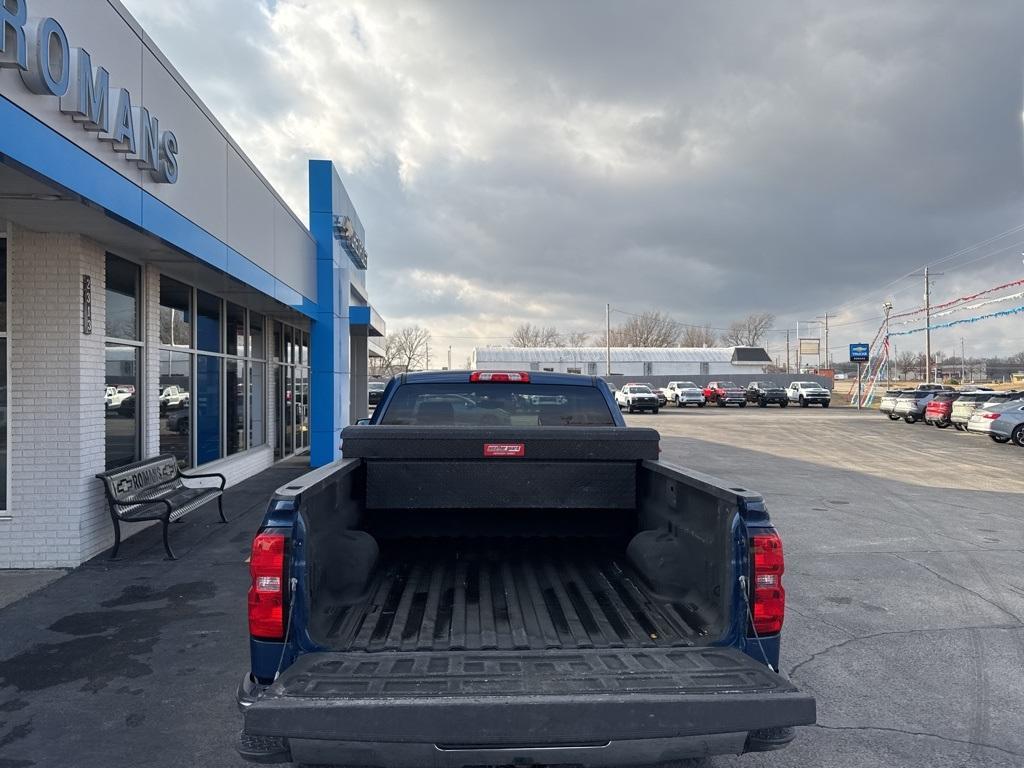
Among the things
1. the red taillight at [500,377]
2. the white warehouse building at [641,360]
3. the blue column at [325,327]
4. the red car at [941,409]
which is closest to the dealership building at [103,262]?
the blue column at [325,327]

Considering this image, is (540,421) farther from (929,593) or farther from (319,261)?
(319,261)

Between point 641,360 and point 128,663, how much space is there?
274ft

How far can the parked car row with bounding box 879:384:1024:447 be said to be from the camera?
72.6 feet

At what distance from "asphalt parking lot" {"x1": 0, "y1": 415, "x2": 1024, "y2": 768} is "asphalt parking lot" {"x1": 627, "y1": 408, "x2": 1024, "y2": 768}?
2cm

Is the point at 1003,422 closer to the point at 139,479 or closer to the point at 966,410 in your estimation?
the point at 966,410

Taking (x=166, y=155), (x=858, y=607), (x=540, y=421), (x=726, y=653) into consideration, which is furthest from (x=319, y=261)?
(x=726, y=653)

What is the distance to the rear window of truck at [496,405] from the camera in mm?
5207

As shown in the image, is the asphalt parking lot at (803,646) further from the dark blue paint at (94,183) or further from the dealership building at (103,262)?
the dark blue paint at (94,183)

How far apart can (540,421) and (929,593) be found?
4116mm

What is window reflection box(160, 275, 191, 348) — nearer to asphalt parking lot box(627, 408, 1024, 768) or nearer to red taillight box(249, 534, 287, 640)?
red taillight box(249, 534, 287, 640)

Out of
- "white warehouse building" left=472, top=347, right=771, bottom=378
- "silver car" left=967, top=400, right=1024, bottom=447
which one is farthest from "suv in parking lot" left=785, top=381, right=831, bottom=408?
"white warehouse building" left=472, top=347, right=771, bottom=378

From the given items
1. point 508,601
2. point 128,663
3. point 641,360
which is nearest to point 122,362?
point 128,663

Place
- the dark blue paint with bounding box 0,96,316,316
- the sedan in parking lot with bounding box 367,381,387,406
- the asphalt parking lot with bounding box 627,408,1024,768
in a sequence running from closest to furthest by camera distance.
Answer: the asphalt parking lot with bounding box 627,408,1024,768
the dark blue paint with bounding box 0,96,316,316
the sedan in parking lot with bounding box 367,381,387,406

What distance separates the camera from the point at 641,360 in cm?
8606
